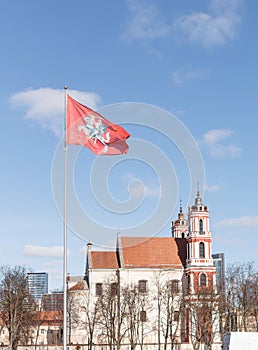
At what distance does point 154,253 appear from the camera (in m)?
111

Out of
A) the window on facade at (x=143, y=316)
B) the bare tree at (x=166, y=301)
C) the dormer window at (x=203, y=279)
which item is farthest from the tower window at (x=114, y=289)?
the dormer window at (x=203, y=279)

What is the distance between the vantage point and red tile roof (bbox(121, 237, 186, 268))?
109375 mm

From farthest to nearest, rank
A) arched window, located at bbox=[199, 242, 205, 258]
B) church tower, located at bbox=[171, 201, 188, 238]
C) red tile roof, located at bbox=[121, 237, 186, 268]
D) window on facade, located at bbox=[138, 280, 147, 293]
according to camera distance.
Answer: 1. church tower, located at bbox=[171, 201, 188, 238]
2. red tile roof, located at bbox=[121, 237, 186, 268]
3. window on facade, located at bbox=[138, 280, 147, 293]
4. arched window, located at bbox=[199, 242, 205, 258]

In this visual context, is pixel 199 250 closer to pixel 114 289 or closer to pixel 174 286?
pixel 174 286

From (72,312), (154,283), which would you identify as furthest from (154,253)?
(72,312)

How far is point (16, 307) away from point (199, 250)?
3585cm

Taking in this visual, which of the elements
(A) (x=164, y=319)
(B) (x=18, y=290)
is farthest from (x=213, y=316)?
(B) (x=18, y=290)

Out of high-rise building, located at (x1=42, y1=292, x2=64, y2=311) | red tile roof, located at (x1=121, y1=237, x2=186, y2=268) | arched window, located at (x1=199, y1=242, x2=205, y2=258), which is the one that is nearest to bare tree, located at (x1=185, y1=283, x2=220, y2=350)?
arched window, located at (x1=199, y1=242, x2=205, y2=258)

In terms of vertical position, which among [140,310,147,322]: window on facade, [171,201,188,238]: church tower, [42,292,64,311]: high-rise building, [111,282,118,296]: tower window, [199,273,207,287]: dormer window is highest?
[171,201,188,238]: church tower

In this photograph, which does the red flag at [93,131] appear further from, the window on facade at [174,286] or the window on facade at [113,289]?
the window on facade at [174,286]

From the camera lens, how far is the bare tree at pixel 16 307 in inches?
3377

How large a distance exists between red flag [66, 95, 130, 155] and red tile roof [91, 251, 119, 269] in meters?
80.3

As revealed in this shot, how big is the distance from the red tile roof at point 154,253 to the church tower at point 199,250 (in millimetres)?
3311

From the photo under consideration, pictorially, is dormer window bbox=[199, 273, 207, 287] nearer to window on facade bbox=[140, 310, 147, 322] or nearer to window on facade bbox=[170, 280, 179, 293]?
window on facade bbox=[170, 280, 179, 293]
